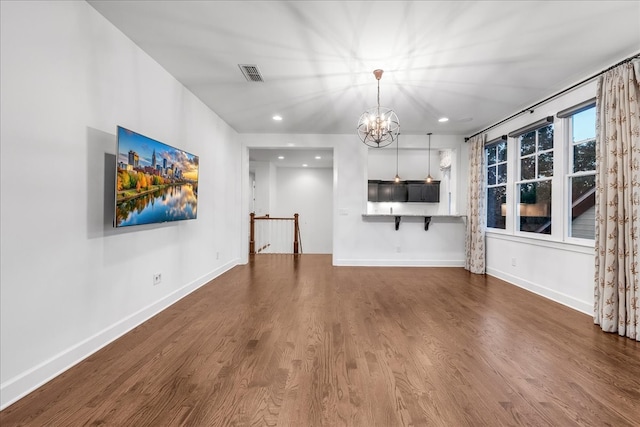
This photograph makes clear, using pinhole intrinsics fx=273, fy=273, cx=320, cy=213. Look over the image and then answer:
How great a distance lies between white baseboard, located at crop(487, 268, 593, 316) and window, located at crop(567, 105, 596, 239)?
81cm

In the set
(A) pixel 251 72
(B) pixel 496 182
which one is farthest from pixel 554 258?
(A) pixel 251 72

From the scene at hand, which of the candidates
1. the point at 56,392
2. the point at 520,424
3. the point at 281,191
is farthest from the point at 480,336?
the point at 281,191

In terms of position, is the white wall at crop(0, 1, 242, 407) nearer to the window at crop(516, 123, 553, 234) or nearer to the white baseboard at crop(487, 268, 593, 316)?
the white baseboard at crop(487, 268, 593, 316)

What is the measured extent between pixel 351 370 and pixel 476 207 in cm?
446

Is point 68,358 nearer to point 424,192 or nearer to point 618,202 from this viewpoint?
point 618,202

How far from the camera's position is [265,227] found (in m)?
8.99

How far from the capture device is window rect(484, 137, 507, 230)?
4973 millimetres

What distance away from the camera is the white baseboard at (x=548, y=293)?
329cm

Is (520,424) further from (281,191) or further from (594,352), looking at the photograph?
(281,191)

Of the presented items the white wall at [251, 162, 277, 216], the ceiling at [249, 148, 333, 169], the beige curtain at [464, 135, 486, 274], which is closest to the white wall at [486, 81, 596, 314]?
the beige curtain at [464, 135, 486, 274]

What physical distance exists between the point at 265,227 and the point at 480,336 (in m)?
7.23

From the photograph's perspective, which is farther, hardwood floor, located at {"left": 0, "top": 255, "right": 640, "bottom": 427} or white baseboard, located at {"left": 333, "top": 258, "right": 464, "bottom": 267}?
white baseboard, located at {"left": 333, "top": 258, "right": 464, "bottom": 267}

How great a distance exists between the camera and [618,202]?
2.73 m

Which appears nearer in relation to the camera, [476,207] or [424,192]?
[476,207]
